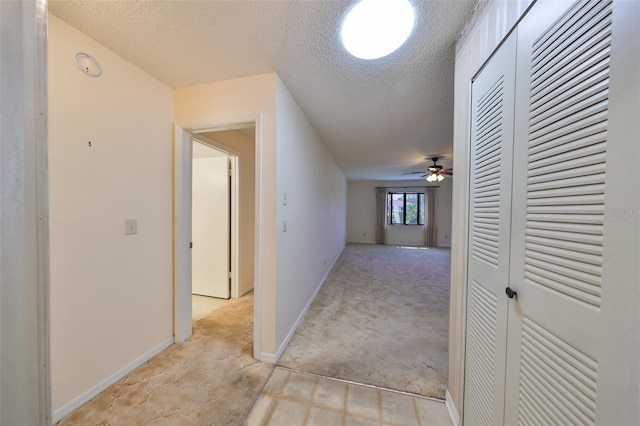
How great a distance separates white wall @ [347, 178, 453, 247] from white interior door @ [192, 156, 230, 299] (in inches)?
220

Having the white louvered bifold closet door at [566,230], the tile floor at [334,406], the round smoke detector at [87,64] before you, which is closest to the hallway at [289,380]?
the tile floor at [334,406]

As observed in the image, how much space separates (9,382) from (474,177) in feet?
5.06

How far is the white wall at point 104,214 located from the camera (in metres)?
1.24

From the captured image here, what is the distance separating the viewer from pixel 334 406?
133 centimetres

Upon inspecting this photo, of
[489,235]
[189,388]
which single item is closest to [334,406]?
[189,388]

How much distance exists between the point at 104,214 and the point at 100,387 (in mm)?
1094

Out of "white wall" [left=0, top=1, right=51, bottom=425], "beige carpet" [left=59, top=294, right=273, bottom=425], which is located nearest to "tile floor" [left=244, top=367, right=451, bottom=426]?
"beige carpet" [left=59, top=294, right=273, bottom=425]

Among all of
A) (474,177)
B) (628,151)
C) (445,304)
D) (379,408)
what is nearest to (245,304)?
(379,408)

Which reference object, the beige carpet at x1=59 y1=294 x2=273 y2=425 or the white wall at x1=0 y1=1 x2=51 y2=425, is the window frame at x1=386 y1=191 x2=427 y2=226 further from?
the white wall at x1=0 y1=1 x2=51 y2=425

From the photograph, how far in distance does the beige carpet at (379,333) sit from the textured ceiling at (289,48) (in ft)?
7.20

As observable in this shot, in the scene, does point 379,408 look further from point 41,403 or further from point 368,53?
point 368,53

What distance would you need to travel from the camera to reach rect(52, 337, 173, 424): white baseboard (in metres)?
1.24

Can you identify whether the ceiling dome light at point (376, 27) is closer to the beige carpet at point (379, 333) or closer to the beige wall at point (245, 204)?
the beige wall at point (245, 204)

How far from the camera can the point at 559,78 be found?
644 mm
